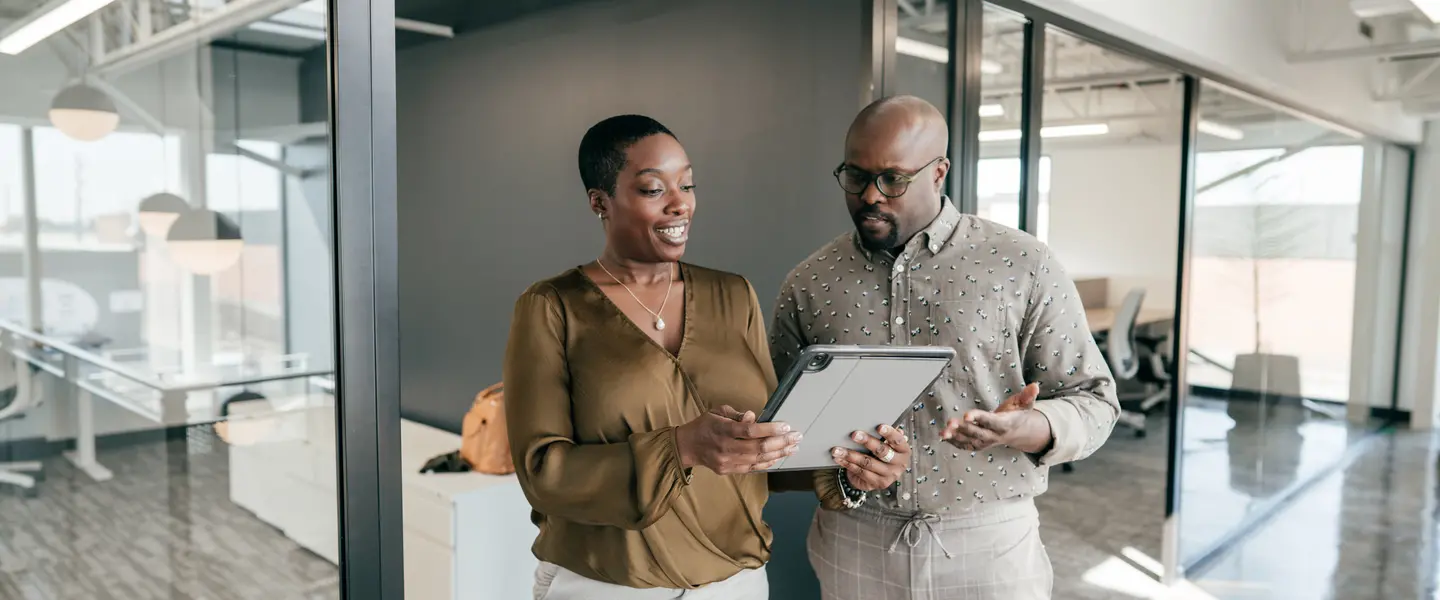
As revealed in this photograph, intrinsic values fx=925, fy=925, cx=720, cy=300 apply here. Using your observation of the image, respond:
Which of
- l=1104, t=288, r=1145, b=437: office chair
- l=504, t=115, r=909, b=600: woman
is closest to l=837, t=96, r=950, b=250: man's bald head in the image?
l=504, t=115, r=909, b=600: woman

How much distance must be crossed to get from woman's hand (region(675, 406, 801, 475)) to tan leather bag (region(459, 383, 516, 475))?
1734mm

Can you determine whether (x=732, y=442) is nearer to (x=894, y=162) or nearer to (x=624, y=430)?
(x=624, y=430)

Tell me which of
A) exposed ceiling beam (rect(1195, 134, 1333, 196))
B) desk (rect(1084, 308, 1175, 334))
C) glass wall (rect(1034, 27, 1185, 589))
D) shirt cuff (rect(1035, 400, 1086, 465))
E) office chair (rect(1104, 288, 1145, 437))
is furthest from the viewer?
office chair (rect(1104, 288, 1145, 437))

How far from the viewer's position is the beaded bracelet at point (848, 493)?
1497 mm

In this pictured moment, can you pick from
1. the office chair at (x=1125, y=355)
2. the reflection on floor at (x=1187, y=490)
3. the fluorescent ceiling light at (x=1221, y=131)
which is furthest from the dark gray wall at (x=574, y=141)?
the office chair at (x=1125, y=355)

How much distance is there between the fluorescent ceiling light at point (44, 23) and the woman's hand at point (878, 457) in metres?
1.11

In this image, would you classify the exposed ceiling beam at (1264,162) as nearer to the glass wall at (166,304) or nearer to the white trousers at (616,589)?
the white trousers at (616,589)

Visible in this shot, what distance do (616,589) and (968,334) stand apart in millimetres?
717

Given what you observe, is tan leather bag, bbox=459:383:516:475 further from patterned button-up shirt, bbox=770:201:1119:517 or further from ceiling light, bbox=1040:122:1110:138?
ceiling light, bbox=1040:122:1110:138

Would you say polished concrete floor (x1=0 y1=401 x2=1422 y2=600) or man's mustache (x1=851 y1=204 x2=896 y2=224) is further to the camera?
man's mustache (x1=851 y1=204 x2=896 y2=224)

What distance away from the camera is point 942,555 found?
1.58 m

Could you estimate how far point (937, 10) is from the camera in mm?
2635

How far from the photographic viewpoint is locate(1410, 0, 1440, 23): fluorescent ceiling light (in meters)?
3.97

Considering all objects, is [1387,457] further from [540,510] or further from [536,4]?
[540,510]
